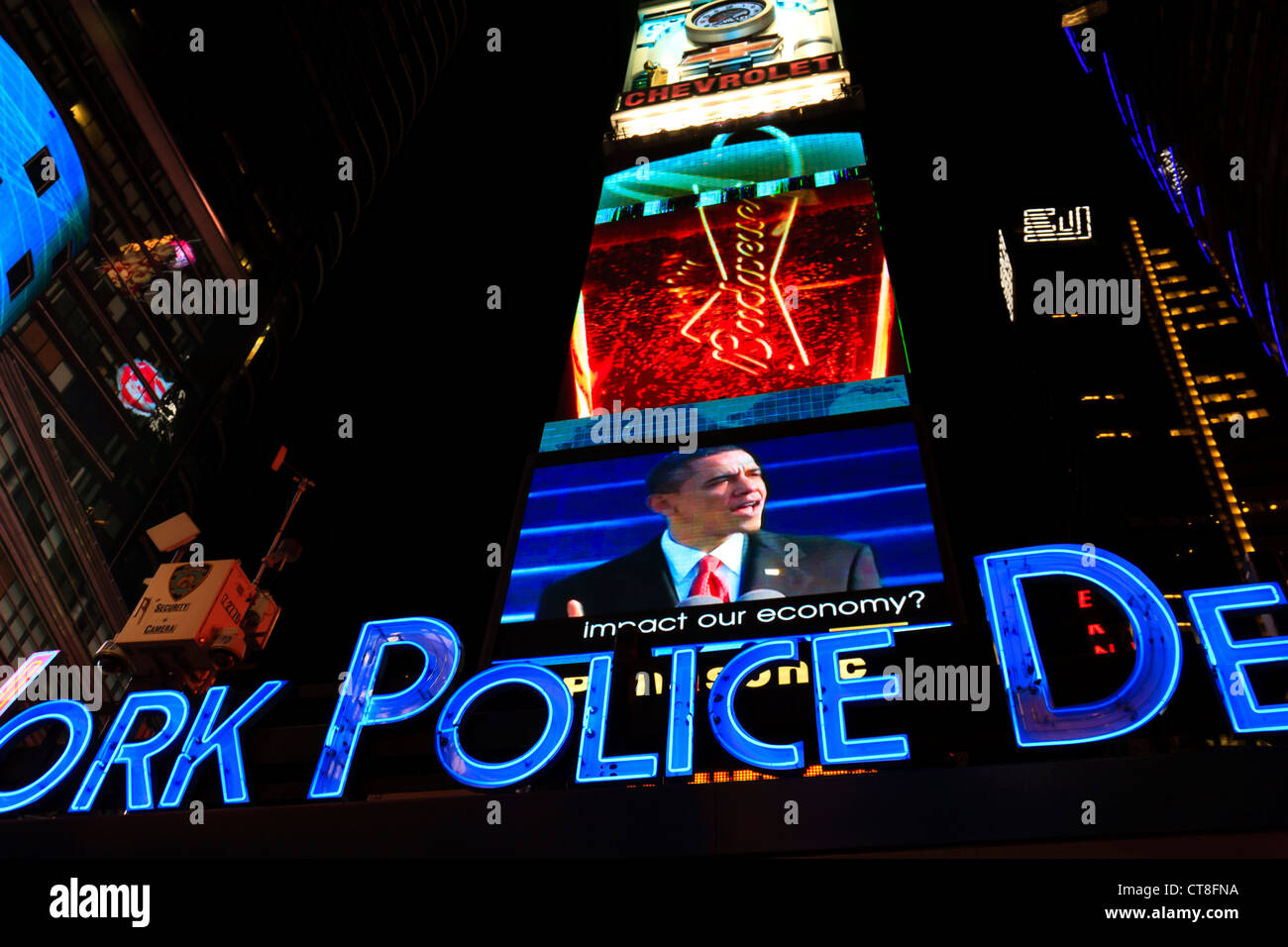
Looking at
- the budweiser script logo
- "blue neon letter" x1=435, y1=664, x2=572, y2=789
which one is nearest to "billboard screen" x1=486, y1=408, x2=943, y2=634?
the budweiser script logo

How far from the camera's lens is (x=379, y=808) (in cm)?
879

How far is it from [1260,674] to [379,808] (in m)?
8.09

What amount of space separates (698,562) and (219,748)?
9.54 metres

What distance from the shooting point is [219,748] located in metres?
10.1

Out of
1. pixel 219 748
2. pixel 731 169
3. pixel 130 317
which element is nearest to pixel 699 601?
pixel 219 748

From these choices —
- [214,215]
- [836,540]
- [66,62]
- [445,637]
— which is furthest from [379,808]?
[214,215]

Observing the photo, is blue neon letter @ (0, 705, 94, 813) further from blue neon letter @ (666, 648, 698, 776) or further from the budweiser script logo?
the budweiser script logo

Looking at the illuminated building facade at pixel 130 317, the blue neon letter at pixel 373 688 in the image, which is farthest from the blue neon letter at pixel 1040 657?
the illuminated building facade at pixel 130 317

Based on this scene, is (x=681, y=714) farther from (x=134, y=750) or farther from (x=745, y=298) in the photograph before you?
(x=745, y=298)

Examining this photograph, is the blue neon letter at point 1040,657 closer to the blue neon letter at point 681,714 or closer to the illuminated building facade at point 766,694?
the illuminated building facade at point 766,694

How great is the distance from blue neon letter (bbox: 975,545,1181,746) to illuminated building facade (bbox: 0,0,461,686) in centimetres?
2249

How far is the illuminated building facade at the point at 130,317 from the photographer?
33.3 meters

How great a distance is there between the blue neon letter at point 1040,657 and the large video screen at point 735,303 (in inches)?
526

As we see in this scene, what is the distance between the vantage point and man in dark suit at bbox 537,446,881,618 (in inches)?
675
